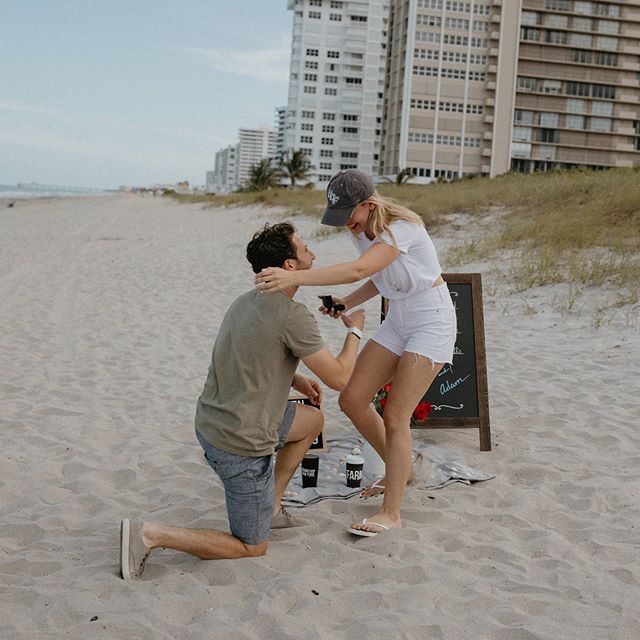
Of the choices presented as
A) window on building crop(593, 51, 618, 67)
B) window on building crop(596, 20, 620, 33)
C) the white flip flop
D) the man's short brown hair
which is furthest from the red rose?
window on building crop(596, 20, 620, 33)

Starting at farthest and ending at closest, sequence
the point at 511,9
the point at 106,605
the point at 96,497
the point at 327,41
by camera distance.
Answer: the point at 327,41, the point at 511,9, the point at 96,497, the point at 106,605

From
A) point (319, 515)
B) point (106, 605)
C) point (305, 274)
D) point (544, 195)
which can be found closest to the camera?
point (106, 605)

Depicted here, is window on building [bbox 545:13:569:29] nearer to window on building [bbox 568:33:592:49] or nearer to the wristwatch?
window on building [bbox 568:33:592:49]

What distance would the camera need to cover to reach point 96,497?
14.0ft

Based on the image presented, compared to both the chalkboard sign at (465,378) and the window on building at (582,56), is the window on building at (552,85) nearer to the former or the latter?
the window on building at (582,56)

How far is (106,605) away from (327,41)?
368 ft

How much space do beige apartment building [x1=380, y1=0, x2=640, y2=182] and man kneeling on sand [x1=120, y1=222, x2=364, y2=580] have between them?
251 ft

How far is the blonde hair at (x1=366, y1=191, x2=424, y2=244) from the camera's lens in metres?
3.50

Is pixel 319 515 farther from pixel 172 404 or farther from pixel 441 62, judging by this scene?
pixel 441 62

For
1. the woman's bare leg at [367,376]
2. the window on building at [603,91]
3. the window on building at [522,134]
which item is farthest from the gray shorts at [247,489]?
the window on building at [603,91]

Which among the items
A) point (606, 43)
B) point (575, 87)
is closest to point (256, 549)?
point (575, 87)

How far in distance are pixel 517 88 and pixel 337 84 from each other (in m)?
33.6

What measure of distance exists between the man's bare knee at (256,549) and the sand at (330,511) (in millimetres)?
49

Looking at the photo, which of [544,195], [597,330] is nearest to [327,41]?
[544,195]
